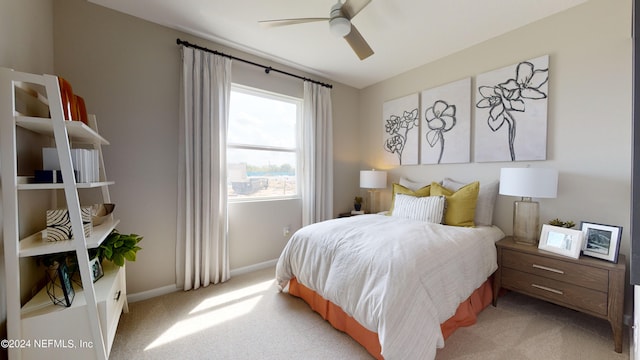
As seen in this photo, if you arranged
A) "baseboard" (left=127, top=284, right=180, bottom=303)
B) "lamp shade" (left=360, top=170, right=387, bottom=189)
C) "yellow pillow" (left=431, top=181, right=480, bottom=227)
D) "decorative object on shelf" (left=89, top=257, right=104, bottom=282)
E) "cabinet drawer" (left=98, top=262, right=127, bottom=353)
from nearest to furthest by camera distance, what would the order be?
"cabinet drawer" (left=98, top=262, right=127, bottom=353) → "decorative object on shelf" (left=89, top=257, right=104, bottom=282) → "baseboard" (left=127, top=284, right=180, bottom=303) → "yellow pillow" (left=431, top=181, right=480, bottom=227) → "lamp shade" (left=360, top=170, right=387, bottom=189)

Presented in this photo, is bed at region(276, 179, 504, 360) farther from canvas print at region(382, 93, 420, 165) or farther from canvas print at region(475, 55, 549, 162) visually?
canvas print at region(382, 93, 420, 165)

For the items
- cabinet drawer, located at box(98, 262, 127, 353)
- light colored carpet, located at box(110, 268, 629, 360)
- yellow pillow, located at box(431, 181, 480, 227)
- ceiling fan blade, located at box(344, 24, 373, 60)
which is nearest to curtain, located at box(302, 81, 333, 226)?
ceiling fan blade, located at box(344, 24, 373, 60)

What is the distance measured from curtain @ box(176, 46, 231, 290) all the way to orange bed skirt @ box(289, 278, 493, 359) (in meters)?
1.01

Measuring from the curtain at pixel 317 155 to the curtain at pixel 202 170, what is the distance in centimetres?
111

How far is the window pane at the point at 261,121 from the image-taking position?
2.99 metres

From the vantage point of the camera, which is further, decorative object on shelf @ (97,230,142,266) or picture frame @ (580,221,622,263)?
picture frame @ (580,221,622,263)

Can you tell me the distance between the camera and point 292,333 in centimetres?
189

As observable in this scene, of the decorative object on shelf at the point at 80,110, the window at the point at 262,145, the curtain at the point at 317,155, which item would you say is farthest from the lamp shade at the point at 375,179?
the decorative object on shelf at the point at 80,110

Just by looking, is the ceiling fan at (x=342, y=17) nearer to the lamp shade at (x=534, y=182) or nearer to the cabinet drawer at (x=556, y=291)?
the lamp shade at (x=534, y=182)

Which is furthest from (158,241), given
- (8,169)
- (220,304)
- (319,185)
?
(319,185)

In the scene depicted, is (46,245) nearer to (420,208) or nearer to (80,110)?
(80,110)

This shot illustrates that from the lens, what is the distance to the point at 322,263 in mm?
1979

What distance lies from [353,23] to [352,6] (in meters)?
0.65

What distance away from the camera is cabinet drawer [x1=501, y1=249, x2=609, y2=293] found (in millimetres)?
1766
